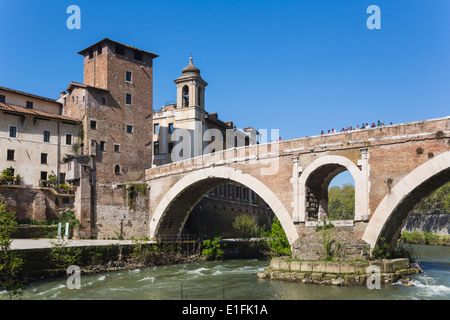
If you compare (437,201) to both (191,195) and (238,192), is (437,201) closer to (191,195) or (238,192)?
(238,192)

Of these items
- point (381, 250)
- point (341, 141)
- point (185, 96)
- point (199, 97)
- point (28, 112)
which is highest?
point (185, 96)

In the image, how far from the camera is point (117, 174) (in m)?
37.8

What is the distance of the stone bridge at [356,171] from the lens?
22.0 meters

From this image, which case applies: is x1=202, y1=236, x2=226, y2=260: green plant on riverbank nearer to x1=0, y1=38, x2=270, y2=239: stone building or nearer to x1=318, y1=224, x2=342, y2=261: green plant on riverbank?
x1=0, y1=38, x2=270, y2=239: stone building

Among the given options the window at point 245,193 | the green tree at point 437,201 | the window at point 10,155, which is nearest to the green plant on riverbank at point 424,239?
the green tree at point 437,201

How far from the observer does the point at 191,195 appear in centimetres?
3688

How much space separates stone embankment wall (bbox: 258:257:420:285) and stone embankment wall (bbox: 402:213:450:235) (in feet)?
151

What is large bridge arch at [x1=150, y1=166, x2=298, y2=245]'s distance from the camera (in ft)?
91.8

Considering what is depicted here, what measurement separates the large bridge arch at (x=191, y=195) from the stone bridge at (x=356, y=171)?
0.07 m

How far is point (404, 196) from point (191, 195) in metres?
18.5

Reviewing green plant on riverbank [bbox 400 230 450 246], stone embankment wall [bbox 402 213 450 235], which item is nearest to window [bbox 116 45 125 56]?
green plant on riverbank [bbox 400 230 450 246]

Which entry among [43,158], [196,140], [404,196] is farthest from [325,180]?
[43,158]

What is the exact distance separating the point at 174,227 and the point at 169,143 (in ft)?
35.8
